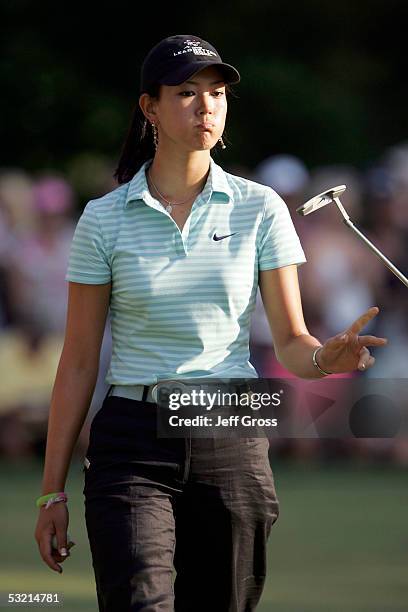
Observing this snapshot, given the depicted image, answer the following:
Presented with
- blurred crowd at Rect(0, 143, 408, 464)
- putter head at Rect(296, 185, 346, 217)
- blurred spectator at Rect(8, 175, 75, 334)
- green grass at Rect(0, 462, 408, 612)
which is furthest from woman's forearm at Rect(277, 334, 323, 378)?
blurred spectator at Rect(8, 175, 75, 334)

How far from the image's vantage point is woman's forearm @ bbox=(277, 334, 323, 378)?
3870 mm

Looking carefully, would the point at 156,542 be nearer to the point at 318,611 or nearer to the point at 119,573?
the point at 119,573

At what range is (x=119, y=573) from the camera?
3852 millimetres

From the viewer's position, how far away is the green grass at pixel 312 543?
21.9 feet

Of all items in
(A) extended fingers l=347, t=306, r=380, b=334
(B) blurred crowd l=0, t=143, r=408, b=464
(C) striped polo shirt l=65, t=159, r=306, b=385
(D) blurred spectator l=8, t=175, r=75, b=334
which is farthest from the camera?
(D) blurred spectator l=8, t=175, r=75, b=334

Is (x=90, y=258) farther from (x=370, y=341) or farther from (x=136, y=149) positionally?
(x=370, y=341)

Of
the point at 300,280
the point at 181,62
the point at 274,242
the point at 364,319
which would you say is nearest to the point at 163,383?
the point at 274,242

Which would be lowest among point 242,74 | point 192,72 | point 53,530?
point 53,530

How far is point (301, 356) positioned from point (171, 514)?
495 millimetres

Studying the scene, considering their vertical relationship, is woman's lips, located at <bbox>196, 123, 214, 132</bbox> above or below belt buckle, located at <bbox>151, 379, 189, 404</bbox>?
above

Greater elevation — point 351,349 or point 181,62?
point 181,62

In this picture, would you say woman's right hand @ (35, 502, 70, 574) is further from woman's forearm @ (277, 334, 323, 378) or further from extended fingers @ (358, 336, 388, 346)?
extended fingers @ (358, 336, 388, 346)

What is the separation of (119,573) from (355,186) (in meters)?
7.97

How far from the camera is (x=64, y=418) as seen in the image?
4.07 metres
